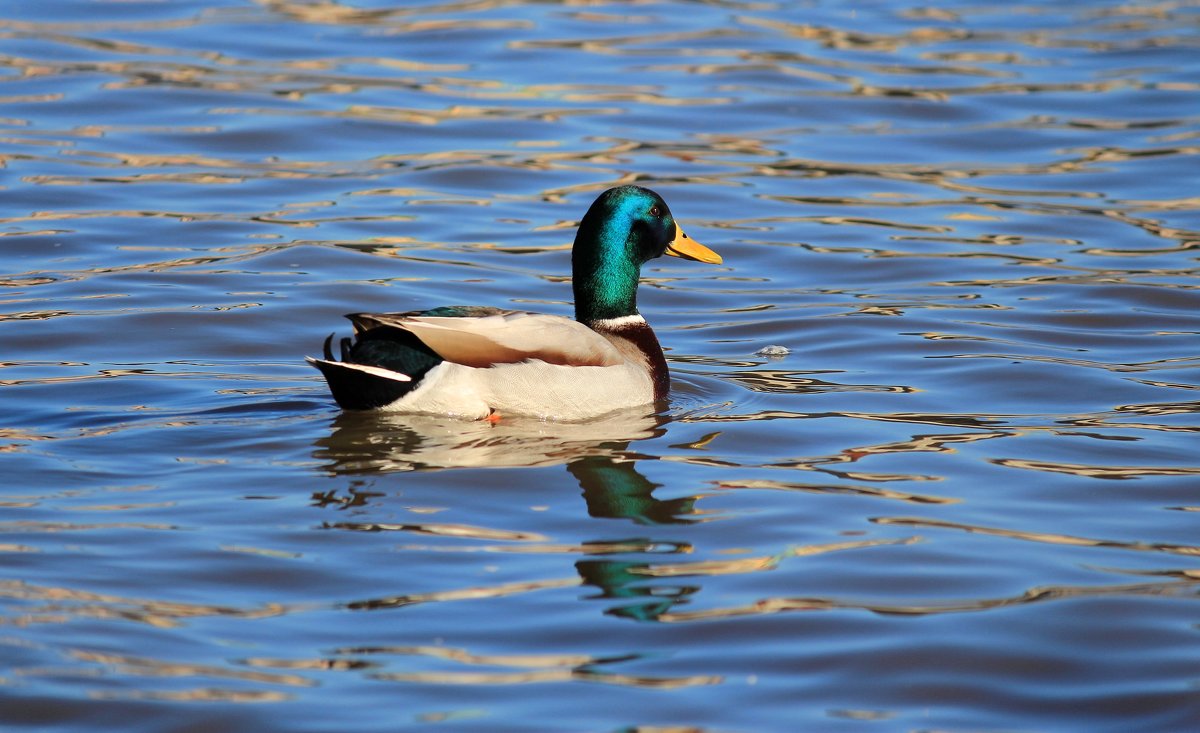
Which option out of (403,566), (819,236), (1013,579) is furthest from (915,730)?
(819,236)

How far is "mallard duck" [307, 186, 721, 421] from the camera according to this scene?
7.39 meters

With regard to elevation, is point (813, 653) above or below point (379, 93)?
below

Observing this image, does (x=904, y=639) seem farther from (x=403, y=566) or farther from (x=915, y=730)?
(x=403, y=566)

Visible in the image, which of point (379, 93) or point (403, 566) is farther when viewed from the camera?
point (379, 93)

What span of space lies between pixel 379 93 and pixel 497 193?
2727mm

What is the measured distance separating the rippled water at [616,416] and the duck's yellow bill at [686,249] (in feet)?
1.85

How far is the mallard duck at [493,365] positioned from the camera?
24.2ft

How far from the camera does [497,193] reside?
42.2ft

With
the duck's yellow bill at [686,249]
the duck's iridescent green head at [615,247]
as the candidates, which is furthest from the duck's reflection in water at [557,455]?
the duck's yellow bill at [686,249]

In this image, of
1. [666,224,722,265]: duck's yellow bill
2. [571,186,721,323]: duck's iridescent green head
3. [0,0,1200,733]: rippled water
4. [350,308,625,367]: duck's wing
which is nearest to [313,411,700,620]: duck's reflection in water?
[0,0,1200,733]: rippled water

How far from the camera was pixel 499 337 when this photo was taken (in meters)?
7.56

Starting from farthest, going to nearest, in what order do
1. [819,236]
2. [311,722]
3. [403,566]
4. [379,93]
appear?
1. [379,93]
2. [819,236]
3. [403,566]
4. [311,722]

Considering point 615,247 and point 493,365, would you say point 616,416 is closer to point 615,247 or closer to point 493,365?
point 493,365

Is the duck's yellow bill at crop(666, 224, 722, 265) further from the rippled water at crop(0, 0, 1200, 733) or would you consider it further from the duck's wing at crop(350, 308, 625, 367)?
the duck's wing at crop(350, 308, 625, 367)
